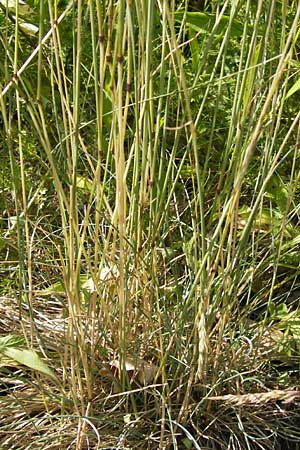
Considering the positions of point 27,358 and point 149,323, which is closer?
point 27,358

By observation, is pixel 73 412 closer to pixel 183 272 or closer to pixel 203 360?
pixel 203 360

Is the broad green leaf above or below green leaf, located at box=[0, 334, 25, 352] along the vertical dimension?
above

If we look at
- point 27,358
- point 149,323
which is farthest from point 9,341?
point 149,323

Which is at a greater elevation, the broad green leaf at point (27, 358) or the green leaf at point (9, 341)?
the broad green leaf at point (27, 358)

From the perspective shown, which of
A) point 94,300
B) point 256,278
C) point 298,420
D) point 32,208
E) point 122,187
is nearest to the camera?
point 122,187

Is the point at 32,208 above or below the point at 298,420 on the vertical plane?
above

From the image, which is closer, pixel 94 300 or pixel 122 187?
pixel 122 187

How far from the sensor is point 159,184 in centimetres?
106

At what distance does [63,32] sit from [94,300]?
712mm

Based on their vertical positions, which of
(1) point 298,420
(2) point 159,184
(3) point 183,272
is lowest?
(1) point 298,420

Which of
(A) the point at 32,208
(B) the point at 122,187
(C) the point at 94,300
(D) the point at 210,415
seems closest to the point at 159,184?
(B) the point at 122,187

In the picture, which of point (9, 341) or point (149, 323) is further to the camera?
point (149, 323)

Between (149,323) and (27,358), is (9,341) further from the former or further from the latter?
(149,323)

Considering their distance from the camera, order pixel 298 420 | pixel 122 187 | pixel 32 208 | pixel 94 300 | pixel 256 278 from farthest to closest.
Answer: pixel 32 208
pixel 256 278
pixel 298 420
pixel 94 300
pixel 122 187
